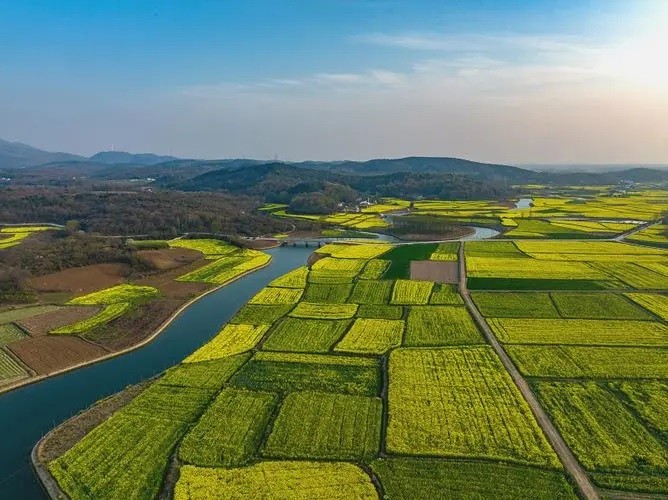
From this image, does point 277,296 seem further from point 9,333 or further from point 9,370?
point 9,370

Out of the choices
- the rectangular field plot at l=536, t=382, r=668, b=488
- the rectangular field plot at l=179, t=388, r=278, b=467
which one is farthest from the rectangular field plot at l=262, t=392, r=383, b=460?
the rectangular field plot at l=536, t=382, r=668, b=488

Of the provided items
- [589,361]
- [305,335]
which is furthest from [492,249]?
[305,335]

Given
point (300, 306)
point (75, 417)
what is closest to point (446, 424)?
point (75, 417)

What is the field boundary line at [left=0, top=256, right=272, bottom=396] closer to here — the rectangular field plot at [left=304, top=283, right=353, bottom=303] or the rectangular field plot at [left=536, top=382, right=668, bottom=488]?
the rectangular field plot at [left=304, top=283, right=353, bottom=303]

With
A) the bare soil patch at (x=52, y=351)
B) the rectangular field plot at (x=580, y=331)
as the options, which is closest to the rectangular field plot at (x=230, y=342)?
the bare soil patch at (x=52, y=351)

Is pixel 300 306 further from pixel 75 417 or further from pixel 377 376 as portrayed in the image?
pixel 75 417

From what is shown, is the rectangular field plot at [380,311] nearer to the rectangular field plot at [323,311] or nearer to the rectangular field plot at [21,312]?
the rectangular field plot at [323,311]
